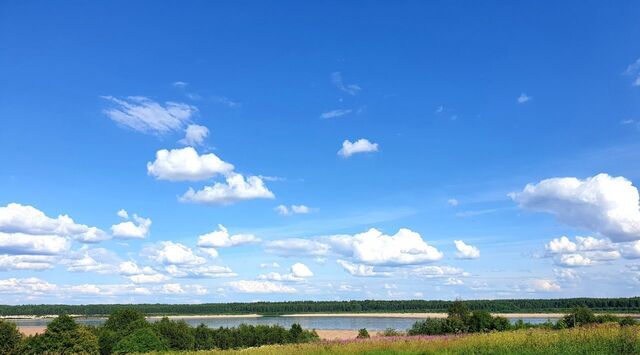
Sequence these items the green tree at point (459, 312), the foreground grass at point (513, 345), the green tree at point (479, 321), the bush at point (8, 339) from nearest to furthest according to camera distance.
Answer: the foreground grass at point (513, 345), the bush at point (8, 339), the green tree at point (479, 321), the green tree at point (459, 312)

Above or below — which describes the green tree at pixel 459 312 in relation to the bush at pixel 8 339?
above

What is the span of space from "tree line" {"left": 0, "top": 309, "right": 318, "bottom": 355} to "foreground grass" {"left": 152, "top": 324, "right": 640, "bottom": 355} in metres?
23.7

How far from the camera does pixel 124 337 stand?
55812 millimetres

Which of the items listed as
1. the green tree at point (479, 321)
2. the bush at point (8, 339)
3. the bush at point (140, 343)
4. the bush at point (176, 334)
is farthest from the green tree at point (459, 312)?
the bush at point (8, 339)

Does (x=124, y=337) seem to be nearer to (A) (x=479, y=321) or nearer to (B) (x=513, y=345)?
(A) (x=479, y=321)

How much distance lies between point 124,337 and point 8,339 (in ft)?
34.9

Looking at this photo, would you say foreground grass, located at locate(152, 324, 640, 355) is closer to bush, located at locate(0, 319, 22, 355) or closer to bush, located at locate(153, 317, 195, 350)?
bush, located at locate(0, 319, 22, 355)

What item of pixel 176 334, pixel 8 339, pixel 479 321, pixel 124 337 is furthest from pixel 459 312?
pixel 8 339

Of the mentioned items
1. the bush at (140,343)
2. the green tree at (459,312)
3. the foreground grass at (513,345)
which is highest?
the foreground grass at (513,345)

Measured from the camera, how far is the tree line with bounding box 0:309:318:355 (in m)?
48.0

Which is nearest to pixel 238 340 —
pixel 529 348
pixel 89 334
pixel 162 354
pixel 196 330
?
pixel 196 330

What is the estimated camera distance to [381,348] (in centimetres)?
1703

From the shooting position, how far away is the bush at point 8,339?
5112 centimetres

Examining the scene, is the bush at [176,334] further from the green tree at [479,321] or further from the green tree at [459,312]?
the green tree at [479,321]
